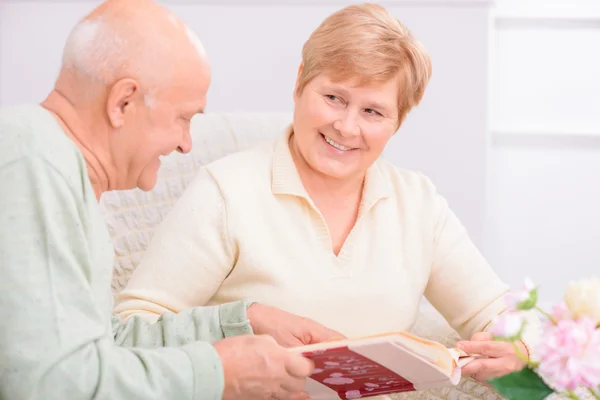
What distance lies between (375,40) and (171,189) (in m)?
0.63

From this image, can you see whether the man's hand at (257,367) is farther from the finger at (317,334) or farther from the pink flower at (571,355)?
the pink flower at (571,355)

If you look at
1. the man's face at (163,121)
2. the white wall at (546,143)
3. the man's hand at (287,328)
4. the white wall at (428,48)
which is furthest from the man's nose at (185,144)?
the white wall at (546,143)

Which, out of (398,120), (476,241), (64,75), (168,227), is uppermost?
(64,75)

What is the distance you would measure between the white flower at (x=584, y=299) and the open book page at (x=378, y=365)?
0.22 metres

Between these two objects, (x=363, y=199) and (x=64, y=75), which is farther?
(x=363, y=199)

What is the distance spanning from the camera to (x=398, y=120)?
1.81m

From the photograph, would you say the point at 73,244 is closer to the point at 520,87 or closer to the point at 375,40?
the point at 375,40

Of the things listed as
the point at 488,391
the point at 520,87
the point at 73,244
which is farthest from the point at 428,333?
the point at 520,87

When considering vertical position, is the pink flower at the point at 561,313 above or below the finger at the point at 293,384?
above

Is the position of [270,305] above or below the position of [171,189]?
below

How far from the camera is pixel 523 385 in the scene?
1289mm

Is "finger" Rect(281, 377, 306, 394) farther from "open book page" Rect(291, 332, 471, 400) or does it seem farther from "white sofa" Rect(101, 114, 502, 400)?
"white sofa" Rect(101, 114, 502, 400)

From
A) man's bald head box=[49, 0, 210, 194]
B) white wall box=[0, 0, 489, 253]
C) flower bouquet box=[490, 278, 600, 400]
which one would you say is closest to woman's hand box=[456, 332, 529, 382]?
flower bouquet box=[490, 278, 600, 400]

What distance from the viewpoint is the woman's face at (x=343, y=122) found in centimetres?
171
